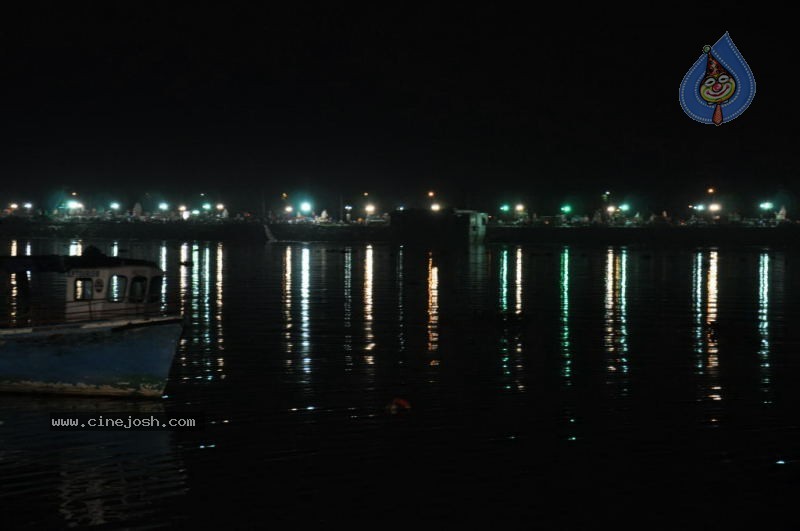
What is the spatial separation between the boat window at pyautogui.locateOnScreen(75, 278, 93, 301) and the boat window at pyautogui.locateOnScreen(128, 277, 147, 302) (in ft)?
3.68

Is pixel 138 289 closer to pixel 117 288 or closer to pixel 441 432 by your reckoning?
pixel 117 288

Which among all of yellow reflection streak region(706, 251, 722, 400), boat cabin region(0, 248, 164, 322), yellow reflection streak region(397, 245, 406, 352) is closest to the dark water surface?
yellow reflection streak region(706, 251, 722, 400)

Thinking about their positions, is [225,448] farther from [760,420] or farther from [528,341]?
[528,341]

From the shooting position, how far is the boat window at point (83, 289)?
2611cm

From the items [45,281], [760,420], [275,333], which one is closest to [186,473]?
[760,420]

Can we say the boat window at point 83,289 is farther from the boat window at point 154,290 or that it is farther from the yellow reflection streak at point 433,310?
the yellow reflection streak at point 433,310

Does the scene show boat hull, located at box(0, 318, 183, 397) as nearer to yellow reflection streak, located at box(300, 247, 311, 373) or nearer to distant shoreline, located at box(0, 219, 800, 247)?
yellow reflection streak, located at box(300, 247, 311, 373)

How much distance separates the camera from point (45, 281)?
65875mm

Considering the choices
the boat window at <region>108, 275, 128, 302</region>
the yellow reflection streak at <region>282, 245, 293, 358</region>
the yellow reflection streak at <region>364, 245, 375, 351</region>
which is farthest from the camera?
the yellow reflection streak at <region>364, 245, 375, 351</region>

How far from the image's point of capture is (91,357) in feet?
79.5

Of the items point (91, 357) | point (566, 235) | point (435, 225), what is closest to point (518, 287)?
point (91, 357)

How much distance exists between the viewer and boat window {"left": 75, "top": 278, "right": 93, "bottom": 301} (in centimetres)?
2611

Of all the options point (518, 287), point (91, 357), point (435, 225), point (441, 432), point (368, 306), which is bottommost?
point (441, 432)

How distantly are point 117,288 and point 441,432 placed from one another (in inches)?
406
